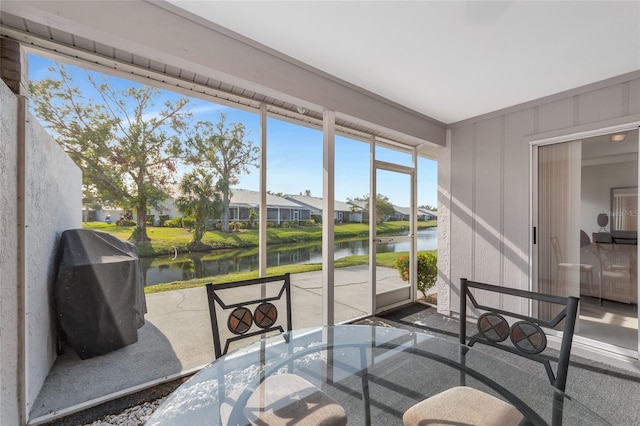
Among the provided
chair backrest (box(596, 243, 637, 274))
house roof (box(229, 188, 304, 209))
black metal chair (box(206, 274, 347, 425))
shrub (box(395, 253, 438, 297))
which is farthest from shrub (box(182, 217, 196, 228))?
chair backrest (box(596, 243, 637, 274))

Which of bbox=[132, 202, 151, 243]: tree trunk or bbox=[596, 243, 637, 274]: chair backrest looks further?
bbox=[596, 243, 637, 274]: chair backrest

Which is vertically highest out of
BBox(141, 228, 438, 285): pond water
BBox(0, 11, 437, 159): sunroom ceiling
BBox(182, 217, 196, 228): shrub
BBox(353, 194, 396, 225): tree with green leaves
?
BBox(0, 11, 437, 159): sunroom ceiling

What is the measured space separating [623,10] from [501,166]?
1.84m

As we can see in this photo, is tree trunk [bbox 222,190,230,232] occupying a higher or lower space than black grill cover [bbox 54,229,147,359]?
higher

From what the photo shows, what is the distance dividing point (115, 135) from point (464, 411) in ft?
9.47

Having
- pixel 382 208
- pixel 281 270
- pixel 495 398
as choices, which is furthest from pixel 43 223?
pixel 382 208

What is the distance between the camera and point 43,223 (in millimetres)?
1983

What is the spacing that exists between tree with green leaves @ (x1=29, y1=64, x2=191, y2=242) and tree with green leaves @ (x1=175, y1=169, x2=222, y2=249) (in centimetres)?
15

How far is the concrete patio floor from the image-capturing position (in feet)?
6.41

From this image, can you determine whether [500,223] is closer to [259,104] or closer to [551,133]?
[551,133]

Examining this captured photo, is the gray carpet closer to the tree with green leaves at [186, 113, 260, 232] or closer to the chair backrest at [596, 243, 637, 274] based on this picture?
the chair backrest at [596, 243, 637, 274]

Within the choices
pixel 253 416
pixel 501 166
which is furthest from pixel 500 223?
pixel 253 416

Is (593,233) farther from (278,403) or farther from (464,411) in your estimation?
(278,403)

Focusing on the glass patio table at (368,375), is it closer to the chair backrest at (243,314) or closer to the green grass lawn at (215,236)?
the chair backrest at (243,314)
